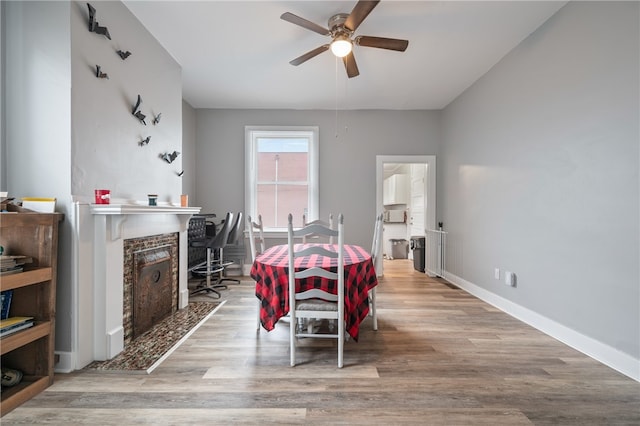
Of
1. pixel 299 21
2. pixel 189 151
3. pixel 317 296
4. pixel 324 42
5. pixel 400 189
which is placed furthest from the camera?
pixel 400 189

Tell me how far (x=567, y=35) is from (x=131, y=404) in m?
3.96

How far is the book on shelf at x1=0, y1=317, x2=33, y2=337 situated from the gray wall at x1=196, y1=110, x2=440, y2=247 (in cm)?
307

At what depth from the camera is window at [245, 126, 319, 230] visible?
4.66 m

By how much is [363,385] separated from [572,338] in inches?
70.2

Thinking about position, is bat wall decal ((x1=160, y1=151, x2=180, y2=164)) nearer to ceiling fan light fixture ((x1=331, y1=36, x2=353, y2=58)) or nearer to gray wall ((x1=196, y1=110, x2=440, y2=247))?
gray wall ((x1=196, y1=110, x2=440, y2=247))

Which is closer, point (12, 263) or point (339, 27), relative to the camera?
point (12, 263)

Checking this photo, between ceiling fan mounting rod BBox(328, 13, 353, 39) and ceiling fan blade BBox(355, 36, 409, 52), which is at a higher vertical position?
ceiling fan mounting rod BBox(328, 13, 353, 39)

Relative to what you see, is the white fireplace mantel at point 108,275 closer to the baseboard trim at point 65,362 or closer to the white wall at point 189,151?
the baseboard trim at point 65,362

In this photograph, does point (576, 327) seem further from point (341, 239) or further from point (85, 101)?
point (85, 101)

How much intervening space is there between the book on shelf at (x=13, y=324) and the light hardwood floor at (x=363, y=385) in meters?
0.41

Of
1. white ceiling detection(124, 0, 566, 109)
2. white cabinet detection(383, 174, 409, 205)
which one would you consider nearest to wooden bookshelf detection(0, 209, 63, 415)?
white ceiling detection(124, 0, 566, 109)

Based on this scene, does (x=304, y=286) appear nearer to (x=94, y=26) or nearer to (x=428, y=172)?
(x=94, y=26)

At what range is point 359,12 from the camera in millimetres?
1970

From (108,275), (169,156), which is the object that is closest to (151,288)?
(108,275)
